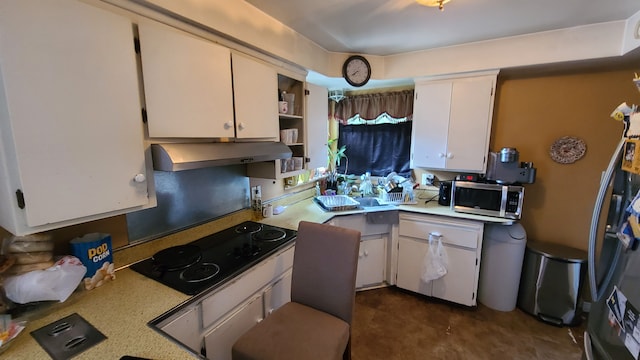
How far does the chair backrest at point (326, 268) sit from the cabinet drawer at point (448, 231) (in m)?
1.23

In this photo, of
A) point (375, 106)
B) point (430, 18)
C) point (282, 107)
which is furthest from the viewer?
point (375, 106)

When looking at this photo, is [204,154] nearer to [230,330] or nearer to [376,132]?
[230,330]

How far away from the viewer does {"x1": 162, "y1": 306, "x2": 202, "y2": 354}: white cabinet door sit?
3.65 ft

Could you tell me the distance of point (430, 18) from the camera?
1857 millimetres

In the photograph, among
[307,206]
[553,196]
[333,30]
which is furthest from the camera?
[307,206]

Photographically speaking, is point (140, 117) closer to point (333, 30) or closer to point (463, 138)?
point (333, 30)

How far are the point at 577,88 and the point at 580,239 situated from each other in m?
1.38

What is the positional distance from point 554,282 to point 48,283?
3337 millimetres

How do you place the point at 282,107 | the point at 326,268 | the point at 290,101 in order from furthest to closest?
the point at 290,101
the point at 282,107
the point at 326,268

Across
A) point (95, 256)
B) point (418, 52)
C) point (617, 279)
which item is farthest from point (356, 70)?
point (95, 256)

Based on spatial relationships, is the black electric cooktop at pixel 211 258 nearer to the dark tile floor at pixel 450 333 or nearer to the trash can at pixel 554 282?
the dark tile floor at pixel 450 333

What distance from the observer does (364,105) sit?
3223 mm

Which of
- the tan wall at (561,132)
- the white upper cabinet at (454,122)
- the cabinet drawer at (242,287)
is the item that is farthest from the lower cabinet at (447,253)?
the cabinet drawer at (242,287)

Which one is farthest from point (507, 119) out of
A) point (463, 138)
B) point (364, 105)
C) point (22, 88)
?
point (22, 88)
